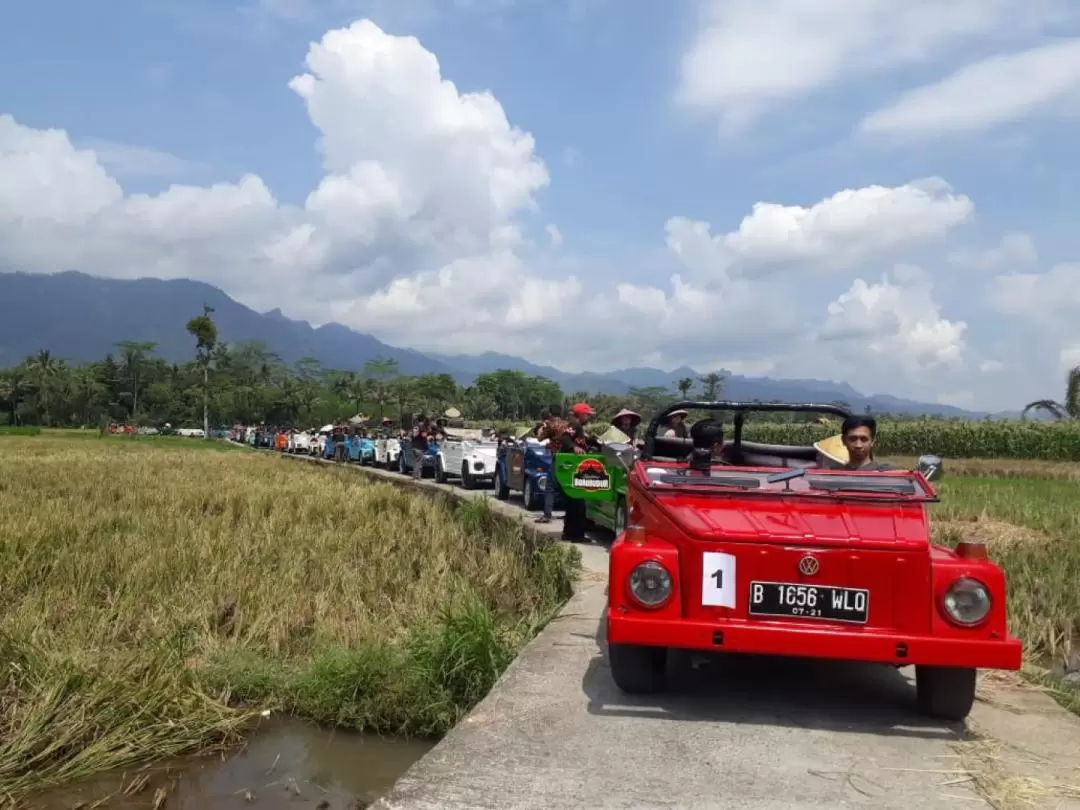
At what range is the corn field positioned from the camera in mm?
42031

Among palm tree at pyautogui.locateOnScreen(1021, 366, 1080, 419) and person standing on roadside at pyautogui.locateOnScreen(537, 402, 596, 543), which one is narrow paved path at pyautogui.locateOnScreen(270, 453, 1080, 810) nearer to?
person standing on roadside at pyautogui.locateOnScreen(537, 402, 596, 543)

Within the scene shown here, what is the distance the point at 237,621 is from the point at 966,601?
17.9 ft

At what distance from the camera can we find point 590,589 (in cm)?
828

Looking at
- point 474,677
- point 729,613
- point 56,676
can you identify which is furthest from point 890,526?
point 56,676

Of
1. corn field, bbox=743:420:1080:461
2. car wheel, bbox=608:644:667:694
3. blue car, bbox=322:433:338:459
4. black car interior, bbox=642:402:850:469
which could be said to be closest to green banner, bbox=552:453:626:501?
black car interior, bbox=642:402:850:469

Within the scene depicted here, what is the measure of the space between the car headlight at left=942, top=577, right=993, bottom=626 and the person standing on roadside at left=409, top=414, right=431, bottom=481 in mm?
17761

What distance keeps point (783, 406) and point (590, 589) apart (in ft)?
8.29

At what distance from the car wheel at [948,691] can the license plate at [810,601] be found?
1.75ft

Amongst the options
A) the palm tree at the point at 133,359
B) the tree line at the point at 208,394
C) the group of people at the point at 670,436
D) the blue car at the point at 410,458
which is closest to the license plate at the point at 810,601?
the group of people at the point at 670,436

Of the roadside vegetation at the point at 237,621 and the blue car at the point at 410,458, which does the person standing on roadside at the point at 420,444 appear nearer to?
the blue car at the point at 410,458

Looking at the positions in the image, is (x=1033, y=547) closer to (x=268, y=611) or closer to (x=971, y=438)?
(x=268, y=611)

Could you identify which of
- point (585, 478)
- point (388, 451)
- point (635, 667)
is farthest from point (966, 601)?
point (388, 451)

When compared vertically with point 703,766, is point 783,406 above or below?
above

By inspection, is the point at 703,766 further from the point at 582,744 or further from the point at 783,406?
A: the point at 783,406
